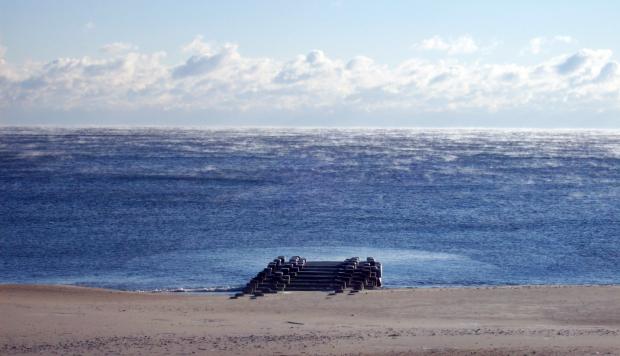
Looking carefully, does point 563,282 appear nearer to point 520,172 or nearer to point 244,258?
point 244,258

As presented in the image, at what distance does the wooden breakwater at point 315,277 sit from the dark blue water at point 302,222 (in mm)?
2275

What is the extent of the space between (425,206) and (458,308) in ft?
119

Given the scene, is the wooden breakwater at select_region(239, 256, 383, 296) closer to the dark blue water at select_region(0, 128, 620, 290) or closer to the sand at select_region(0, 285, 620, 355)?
the sand at select_region(0, 285, 620, 355)

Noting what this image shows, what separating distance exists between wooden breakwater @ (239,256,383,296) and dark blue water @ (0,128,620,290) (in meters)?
2.28

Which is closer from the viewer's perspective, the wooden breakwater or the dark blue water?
the wooden breakwater

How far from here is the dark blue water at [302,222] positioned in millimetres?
36312

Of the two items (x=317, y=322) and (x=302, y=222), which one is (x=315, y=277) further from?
(x=302, y=222)

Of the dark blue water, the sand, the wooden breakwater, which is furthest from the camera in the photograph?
the dark blue water

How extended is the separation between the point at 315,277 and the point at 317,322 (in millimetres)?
7848

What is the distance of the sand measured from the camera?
18.5 metres

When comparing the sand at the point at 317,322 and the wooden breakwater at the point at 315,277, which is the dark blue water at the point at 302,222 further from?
the sand at the point at 317,322

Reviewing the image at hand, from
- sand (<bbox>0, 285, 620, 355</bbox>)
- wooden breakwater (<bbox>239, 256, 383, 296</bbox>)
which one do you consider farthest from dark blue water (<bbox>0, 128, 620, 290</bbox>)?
sand (<bbox>0, 285, 620, 355</bbox>)

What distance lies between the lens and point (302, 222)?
175 feet

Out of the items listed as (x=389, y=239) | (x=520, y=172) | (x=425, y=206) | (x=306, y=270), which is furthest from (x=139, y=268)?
(x=520, y=172)
